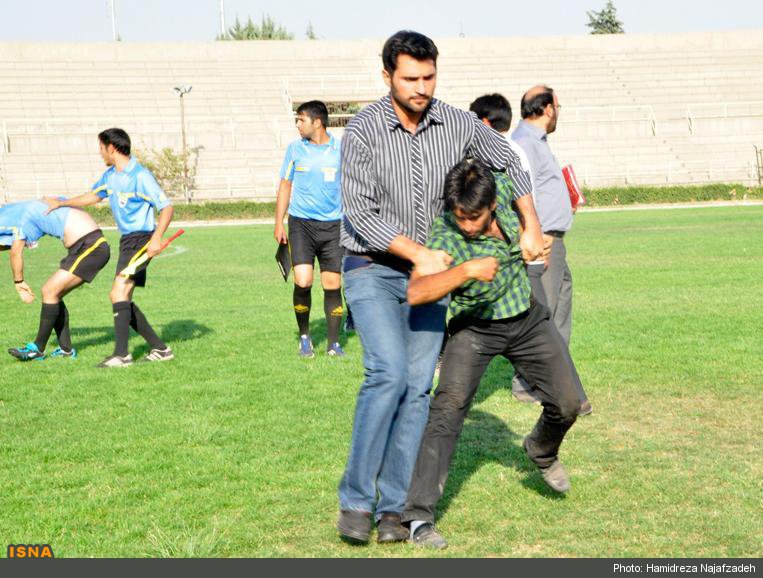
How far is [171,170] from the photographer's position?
146ft

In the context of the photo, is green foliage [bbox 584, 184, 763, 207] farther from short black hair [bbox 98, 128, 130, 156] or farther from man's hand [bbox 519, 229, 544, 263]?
man's hand [bbox 519, 229, 544, 263]

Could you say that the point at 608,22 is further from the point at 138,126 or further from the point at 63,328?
the point at 63,328

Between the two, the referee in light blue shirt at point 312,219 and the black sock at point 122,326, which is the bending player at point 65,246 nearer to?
the black sock at point 122,326

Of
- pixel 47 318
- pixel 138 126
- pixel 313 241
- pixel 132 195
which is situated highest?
pixel 132 195

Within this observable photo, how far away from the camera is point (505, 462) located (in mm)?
5996

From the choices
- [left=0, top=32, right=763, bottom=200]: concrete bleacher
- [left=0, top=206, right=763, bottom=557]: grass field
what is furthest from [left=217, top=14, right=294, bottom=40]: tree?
[left=0, top=206, right=763, bottom=557]: grass field

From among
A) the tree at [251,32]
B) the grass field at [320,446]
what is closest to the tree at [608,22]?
the tree at [251,32]

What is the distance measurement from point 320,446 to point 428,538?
6.44ft

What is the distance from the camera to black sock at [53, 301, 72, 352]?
1006 cm

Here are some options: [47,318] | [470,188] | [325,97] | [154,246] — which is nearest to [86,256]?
[47,318]

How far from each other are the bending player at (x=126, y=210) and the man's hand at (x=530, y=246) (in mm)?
5077

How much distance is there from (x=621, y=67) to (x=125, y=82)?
89.6ft

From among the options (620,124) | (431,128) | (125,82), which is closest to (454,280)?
(431,128)

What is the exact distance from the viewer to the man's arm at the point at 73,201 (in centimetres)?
949
